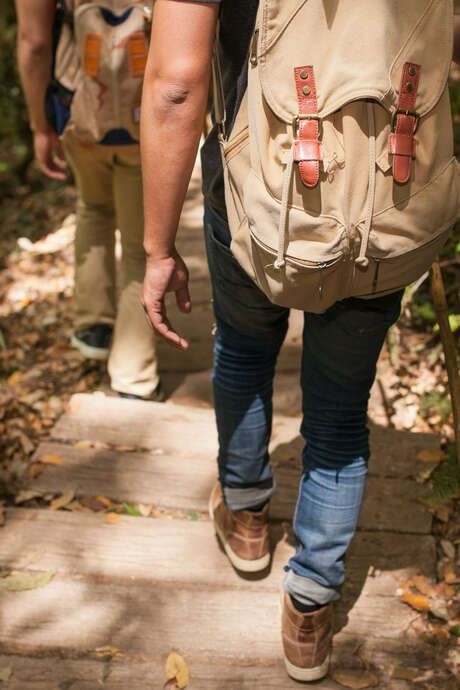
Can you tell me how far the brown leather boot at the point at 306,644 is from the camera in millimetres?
2002

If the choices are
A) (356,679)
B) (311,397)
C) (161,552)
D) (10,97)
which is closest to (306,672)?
(356,679)

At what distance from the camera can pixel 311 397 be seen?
6.05 ft

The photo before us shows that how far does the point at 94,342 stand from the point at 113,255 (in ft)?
1.50

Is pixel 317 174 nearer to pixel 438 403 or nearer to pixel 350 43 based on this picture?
pixel 350 43

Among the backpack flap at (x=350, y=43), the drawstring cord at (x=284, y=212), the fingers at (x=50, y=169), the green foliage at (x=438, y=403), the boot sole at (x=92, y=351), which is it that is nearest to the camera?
the backpack flap at (x=350, y=43)

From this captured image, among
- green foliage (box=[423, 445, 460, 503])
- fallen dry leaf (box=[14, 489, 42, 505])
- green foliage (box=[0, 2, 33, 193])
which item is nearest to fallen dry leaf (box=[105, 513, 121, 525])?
fallen dry leaf (box=[14, 489, 42, 505])

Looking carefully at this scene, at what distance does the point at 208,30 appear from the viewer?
1.39m

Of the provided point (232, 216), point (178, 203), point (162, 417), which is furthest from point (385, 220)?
point (162, 417)

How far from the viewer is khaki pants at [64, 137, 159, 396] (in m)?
2.86

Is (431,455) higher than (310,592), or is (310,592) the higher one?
(310,592)

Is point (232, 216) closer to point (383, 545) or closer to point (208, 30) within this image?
point (208, 30)

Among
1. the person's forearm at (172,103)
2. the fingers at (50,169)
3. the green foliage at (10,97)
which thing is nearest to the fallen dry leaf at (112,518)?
the person's forearm at (172,103)

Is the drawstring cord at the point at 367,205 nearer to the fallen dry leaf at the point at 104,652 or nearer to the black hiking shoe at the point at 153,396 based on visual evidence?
the fallen dry leaf at the point at 104,652

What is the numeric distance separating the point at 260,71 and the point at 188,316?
8.82 feet
